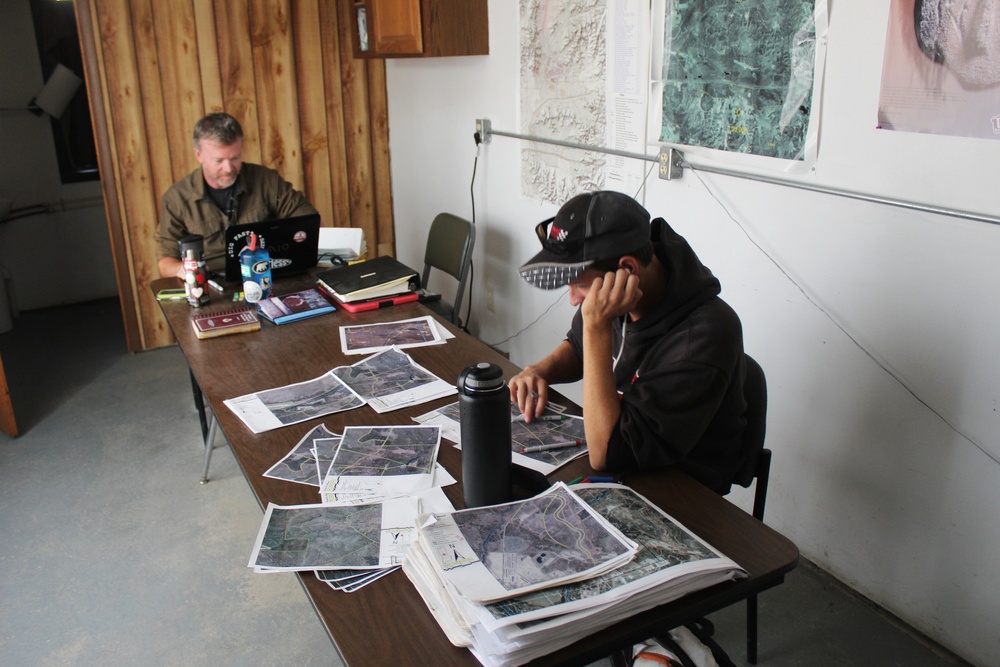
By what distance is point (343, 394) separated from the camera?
79.3 inches

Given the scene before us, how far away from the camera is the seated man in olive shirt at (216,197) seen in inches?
125

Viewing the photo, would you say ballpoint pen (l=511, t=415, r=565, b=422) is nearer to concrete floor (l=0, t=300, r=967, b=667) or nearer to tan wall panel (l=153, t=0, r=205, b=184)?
concrete floor (l=0, t=300, r=967, b=667)

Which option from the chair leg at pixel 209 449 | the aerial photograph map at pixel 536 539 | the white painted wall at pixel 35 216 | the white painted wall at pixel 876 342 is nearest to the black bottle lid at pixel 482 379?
the aerial photograph map at pixel 536 539

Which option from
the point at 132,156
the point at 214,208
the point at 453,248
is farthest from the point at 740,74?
the point at 132,156

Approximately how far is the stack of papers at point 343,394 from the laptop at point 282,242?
2.82ft

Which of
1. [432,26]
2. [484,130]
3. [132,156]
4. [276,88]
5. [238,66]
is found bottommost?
[132,156]

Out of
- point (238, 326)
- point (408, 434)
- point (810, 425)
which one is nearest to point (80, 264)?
point (238, 326)

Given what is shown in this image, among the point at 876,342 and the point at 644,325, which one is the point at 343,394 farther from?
the point at 876,342

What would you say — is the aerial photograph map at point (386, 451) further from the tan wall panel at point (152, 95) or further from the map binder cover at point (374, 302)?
the tan wall panel at point (152, 95)

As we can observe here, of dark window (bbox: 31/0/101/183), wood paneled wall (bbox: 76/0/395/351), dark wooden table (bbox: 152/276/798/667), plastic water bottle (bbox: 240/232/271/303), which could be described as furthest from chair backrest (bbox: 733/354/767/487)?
dark window (bbox: 31/0/101/183)

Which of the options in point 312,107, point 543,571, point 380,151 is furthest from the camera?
point 380,151

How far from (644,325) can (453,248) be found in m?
2.14

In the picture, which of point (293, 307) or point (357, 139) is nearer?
point (293, 307)

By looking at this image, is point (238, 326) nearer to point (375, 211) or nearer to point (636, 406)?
point (636, 406)
